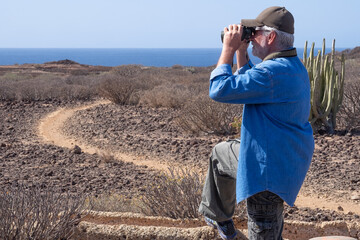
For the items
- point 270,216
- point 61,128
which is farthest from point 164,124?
point 270,216

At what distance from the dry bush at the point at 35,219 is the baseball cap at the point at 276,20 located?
5.47ft

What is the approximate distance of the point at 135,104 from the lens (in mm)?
13805

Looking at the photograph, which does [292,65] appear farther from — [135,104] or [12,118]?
[135,104]

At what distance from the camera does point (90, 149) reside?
8.37 meters

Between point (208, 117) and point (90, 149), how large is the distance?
2295 millimetres

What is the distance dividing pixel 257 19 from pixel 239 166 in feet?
2.39

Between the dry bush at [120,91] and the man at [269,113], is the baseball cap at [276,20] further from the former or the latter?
the dry bush at [120,91]

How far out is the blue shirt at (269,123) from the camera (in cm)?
219

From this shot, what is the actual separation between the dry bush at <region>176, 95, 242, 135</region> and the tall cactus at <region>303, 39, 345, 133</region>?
5.17ft

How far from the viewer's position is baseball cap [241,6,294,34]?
2220mm

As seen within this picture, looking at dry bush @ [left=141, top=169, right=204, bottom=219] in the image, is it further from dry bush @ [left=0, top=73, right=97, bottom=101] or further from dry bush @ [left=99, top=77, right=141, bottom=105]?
dry bush @ [left=0, top=73, right=97, bottom=101]

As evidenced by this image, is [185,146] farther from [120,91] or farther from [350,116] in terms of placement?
[120,91]

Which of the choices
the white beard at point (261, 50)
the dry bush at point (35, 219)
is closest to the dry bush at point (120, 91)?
the dry bush at point (35, 219)

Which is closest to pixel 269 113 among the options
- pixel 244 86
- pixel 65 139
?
pixel 244 86
